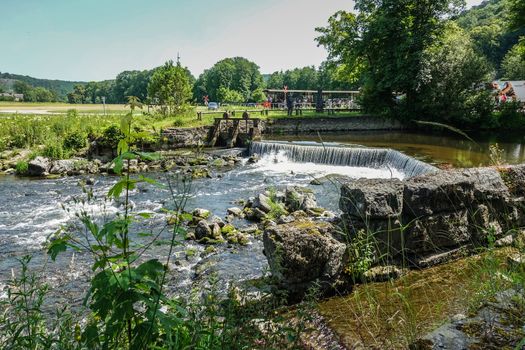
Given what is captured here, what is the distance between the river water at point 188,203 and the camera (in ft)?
22.7

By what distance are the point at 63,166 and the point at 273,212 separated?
1130 centimetres

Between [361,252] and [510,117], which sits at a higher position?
[510,117]

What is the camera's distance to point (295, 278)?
15.8 feet

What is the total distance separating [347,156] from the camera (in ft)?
60.0

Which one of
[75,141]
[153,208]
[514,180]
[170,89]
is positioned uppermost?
[170,89]

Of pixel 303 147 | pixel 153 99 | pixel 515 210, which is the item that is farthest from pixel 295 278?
pixel 153 99

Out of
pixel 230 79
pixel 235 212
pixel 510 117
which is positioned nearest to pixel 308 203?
pixel 235 212

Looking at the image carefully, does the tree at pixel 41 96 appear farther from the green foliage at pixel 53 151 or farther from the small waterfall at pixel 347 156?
the small waterfall at pixel 347 156

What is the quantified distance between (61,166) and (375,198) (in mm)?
15856

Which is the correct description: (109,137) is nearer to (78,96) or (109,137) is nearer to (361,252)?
(361,252)

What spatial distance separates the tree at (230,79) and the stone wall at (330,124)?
53628mm

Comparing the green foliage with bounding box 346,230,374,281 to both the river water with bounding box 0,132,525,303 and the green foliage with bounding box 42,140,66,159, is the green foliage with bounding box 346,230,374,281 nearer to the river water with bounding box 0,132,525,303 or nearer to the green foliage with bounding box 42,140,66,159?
the river water with bounding box 0,132,525,303

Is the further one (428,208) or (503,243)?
(428,208)

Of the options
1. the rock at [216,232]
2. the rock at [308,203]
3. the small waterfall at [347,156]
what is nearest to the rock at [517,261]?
the rock at [216,232]
